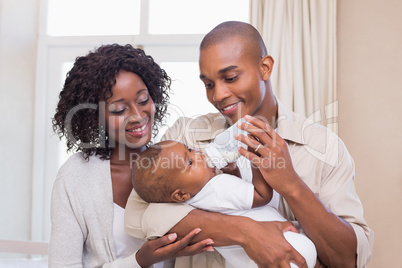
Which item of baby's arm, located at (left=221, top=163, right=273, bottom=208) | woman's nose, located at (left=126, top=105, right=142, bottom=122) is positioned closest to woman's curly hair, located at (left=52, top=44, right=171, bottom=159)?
woman's nose, located at (left=126, top=105, right=142, bottom=122)

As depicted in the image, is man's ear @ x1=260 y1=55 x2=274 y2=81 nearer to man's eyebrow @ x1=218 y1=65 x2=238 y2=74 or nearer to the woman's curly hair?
man's eyebrow @ x1=218 y1=65 x2=238 y2=74

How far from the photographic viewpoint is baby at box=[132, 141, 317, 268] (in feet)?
4.28

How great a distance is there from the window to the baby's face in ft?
6.16

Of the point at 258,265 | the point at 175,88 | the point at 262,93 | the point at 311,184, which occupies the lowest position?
the point at 258,265

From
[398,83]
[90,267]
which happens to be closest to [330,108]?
[398,83]

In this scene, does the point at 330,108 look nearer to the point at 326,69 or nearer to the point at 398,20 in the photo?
the point at 326,69

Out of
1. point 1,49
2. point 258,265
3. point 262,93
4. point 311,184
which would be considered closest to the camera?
point 258,265

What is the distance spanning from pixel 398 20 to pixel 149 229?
2.39 metres

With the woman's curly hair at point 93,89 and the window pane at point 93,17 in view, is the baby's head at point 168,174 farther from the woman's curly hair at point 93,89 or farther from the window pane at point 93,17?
the window pane at point 93,17

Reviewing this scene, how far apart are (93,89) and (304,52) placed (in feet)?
5.69

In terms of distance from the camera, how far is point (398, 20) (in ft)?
9.06

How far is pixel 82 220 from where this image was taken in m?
1.47

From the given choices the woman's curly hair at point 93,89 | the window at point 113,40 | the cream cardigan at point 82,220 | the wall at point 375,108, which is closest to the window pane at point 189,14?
the window at point 113,40

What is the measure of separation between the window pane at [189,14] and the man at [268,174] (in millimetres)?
1817
